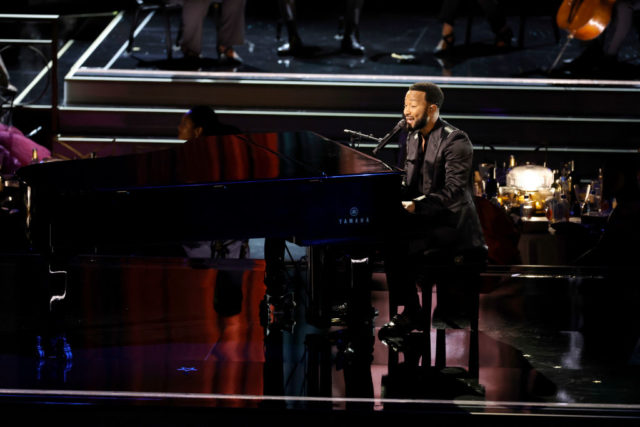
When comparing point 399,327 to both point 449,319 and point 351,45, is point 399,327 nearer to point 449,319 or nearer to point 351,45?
point 449,319

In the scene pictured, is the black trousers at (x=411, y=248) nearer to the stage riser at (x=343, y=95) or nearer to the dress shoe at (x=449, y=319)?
the dress shoe at (x=449, y=319)

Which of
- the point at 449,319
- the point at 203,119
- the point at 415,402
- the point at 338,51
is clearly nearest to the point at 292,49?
the point at 338,51

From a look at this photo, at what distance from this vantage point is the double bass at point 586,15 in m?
7.18

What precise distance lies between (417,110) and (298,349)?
124cm

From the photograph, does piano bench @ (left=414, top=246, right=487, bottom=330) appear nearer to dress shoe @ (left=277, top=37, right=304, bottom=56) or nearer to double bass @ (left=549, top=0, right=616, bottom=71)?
double bass @ (left=549, top=0, right=616, bottom=71)

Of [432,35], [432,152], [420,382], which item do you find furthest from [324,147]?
[432,35]

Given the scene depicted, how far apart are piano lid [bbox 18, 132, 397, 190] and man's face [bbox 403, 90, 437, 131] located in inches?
12.5

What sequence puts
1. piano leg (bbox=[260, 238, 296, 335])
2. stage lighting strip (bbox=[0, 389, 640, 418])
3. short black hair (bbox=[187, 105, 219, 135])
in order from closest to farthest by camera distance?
stage lighting strip (bbox=[0, 389, 640, 418])
piano leg (bbox=[260, 238, 296, 335])
short black hair (bbox=[187, 105, 219, 135])

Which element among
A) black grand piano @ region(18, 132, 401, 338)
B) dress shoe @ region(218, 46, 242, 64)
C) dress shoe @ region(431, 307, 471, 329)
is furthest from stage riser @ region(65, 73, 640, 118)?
black grand piano @ region(18, 132, 401, 338)

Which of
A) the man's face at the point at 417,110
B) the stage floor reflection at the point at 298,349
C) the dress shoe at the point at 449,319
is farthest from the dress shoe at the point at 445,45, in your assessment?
the man's face at the point at 417,110

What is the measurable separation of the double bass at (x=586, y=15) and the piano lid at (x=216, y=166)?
12.9 feet

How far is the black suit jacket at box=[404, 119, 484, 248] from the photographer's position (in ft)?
12.6

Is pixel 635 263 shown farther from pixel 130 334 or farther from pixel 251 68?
pixel 251 68

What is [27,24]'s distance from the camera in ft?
29.6
